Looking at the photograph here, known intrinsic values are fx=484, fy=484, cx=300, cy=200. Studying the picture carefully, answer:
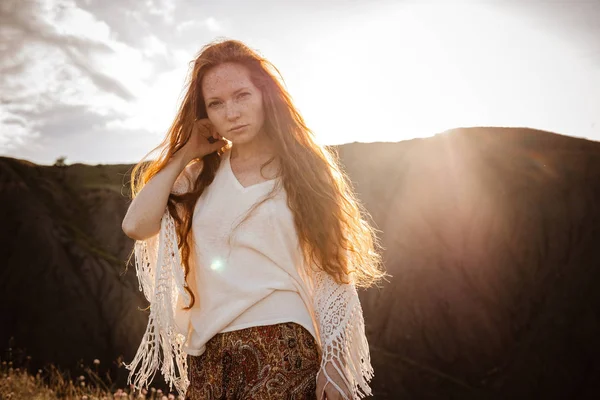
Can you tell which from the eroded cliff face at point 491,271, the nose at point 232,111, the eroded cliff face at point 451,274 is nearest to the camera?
the nose at point 232,111

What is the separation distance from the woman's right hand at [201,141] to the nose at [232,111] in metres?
0.22

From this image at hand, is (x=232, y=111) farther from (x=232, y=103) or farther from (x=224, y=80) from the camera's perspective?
(x=224, y=80)

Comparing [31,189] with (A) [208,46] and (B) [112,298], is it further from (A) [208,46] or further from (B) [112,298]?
(A) [208,46]

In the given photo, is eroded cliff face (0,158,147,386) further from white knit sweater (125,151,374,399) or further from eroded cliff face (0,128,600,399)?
white knit sweater (125,151,374,399)

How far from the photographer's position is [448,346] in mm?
16375

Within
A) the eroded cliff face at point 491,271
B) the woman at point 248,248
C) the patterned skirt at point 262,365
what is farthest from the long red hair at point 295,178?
the eroded cliff face at point 491,271

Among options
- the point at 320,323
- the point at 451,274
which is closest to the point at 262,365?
the point at 320,323

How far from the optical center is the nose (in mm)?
2117

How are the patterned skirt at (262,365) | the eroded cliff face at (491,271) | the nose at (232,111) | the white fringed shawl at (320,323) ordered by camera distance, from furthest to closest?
the eroded cliff face at (491,271) < the nose at (232,111) < the white fringed shawl at (320,323) < the patterned skirt at (262,365)

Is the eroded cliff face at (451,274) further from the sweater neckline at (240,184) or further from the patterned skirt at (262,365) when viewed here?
the sweater neckline at (240,184)

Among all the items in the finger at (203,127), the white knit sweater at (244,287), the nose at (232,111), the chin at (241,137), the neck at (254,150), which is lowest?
the white knit sweater at (244,287)

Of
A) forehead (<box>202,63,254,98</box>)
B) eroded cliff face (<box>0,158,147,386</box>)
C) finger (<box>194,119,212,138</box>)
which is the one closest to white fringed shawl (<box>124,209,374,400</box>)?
finger (<box>194,119,212,138</box>)

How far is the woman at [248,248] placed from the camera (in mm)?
1922

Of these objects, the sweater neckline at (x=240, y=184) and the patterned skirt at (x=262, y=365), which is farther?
the sweater neckline at (x=240, y=184)
